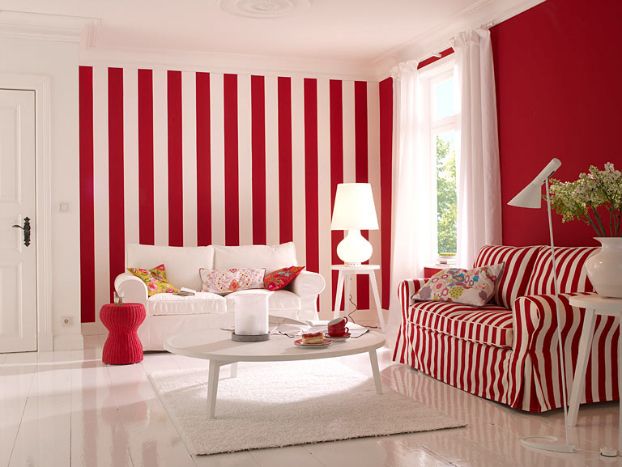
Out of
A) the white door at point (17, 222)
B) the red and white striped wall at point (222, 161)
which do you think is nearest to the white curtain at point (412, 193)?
the red and white striped wall at point (222, 161)

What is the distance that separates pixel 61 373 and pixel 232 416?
172 centimetres

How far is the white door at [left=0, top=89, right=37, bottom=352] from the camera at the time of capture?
546 centimetres

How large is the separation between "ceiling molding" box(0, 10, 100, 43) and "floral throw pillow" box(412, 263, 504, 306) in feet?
10.4

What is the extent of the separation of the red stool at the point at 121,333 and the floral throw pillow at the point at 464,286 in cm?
197

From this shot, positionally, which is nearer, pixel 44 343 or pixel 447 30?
pixel 44 343

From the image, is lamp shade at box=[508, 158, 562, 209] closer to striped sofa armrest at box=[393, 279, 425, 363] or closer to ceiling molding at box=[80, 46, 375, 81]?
striped sofa armrest at box=[393, 279, 425, 363]

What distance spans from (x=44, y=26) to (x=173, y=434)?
359 centimetres

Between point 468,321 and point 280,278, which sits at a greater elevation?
point 280,278

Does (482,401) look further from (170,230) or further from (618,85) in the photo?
(170,230)

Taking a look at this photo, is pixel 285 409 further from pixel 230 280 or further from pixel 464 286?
pixel 230 280

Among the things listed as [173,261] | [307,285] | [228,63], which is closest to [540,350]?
[307,285]

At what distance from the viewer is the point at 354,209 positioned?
6160 mm

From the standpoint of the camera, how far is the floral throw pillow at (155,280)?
550cm

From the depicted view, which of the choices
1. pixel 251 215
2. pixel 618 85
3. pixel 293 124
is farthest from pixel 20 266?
pixel 618 85
